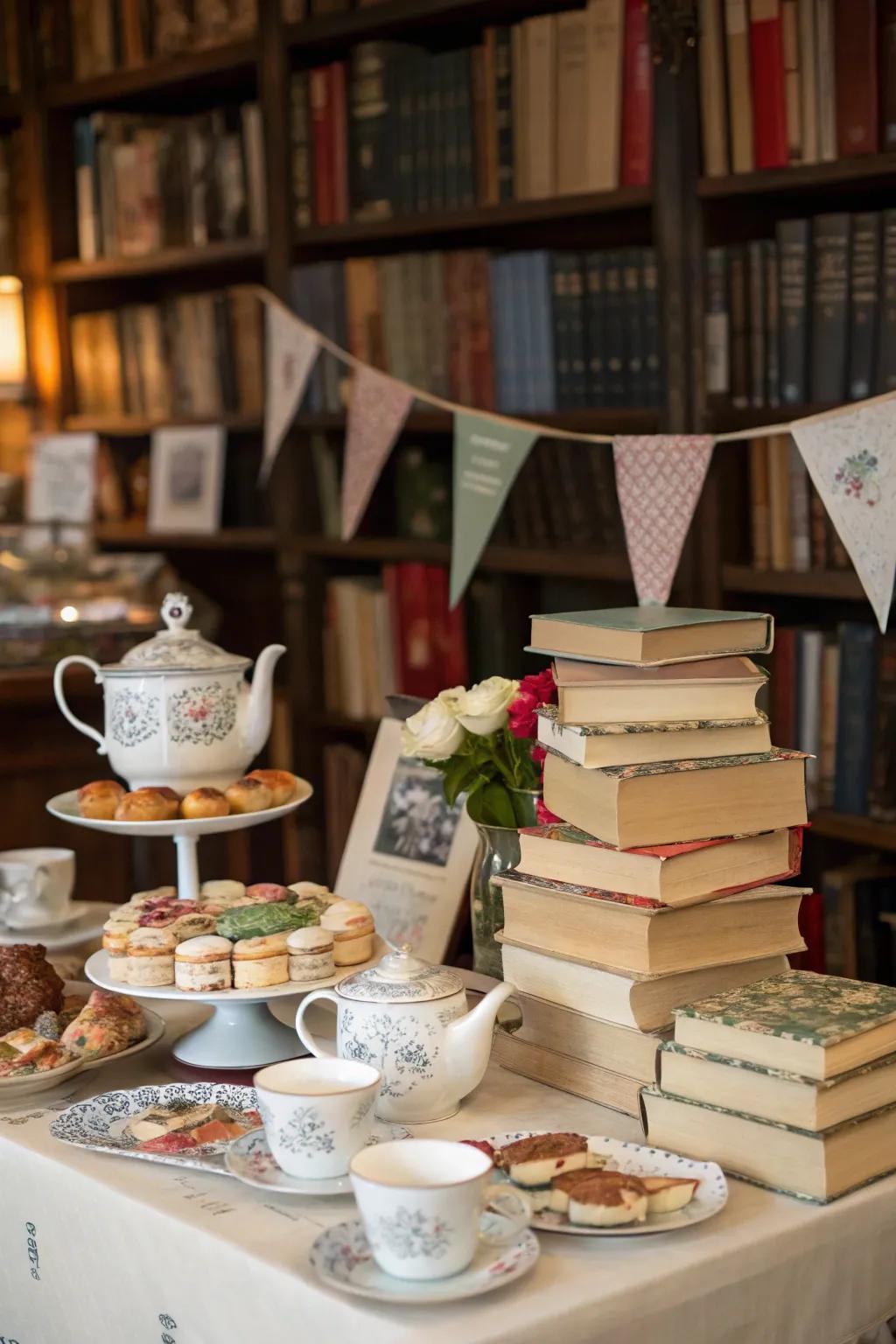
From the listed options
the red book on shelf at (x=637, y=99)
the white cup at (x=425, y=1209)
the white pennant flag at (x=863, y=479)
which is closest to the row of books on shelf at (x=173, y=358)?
the red book on shelf at (x=637, y=99)

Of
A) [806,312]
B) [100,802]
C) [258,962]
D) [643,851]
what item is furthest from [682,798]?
[806,312]

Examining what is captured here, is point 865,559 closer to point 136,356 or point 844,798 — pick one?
point 844,798

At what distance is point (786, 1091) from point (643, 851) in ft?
0.65

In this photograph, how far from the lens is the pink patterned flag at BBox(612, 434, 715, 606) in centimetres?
202

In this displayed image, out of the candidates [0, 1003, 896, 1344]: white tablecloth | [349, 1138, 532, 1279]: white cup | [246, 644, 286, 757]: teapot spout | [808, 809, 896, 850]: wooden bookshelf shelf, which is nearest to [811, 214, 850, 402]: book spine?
[808, 809, 896, 850]: wooden bookshelf shelf

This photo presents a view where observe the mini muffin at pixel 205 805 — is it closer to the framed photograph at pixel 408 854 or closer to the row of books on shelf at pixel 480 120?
the framed photograph at pixel 408 854

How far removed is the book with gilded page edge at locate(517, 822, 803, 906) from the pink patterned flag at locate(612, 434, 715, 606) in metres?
0.87

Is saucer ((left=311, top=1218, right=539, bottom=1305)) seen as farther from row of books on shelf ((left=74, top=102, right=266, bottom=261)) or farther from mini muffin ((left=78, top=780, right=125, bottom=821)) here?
row of books on shelf ((left=74, top=102, right=266, bottom=261))

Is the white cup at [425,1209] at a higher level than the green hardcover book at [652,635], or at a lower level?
lower

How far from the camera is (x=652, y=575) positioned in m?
2.07

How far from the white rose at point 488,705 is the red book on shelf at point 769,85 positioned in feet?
3.96

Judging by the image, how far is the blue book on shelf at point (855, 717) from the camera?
2295mm

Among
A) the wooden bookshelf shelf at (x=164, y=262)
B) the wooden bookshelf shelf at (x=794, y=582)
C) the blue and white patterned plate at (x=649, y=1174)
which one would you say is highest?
the wooden bookshelf shelf at (x=164, y=262)

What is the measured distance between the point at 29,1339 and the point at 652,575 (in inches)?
49.2
